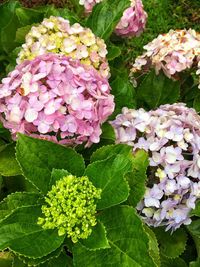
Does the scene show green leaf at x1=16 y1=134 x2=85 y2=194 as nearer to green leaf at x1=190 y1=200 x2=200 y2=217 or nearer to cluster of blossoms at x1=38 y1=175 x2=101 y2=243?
cluster of blossoms at x1=38 y1=175 x2=101 y2=243

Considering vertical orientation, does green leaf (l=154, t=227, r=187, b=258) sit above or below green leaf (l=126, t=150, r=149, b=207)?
below

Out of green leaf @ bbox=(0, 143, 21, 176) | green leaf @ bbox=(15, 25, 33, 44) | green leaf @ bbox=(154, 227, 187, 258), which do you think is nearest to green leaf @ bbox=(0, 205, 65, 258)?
green leaf @ bbox=(0, 143, 21, 176)

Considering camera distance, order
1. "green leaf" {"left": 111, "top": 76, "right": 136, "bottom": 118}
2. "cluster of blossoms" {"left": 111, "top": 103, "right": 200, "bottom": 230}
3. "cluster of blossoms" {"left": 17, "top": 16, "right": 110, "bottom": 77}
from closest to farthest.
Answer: "cluster of blossoms" {"left": 111, "top": 103, "right": 200, "bottom": 230}
"cluster of blossoms" {"left": 17, "top": 16, "right": 110, "bottom": 77}
"green leaf" {"left": 111, "top": 76, "right": 136, "bottom": 118}

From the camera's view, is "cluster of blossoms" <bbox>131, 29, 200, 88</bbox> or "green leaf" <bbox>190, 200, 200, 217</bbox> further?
"cluster of blossoms" <bbox>131, 29, 200, 88</bbox>

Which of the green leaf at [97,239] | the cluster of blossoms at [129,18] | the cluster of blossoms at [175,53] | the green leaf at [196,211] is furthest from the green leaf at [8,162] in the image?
the cluster of blossoms at [129,18]

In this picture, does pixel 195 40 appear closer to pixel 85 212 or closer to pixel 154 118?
pixel 154 118

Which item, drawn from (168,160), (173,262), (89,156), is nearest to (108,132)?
(89,156)

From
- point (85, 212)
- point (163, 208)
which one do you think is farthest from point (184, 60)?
point (85, 212)

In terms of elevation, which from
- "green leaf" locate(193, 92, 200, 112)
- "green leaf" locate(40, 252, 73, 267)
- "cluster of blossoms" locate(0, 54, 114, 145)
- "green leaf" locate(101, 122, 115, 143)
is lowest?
"green leaf" locate(40, 252, 73, 267)
